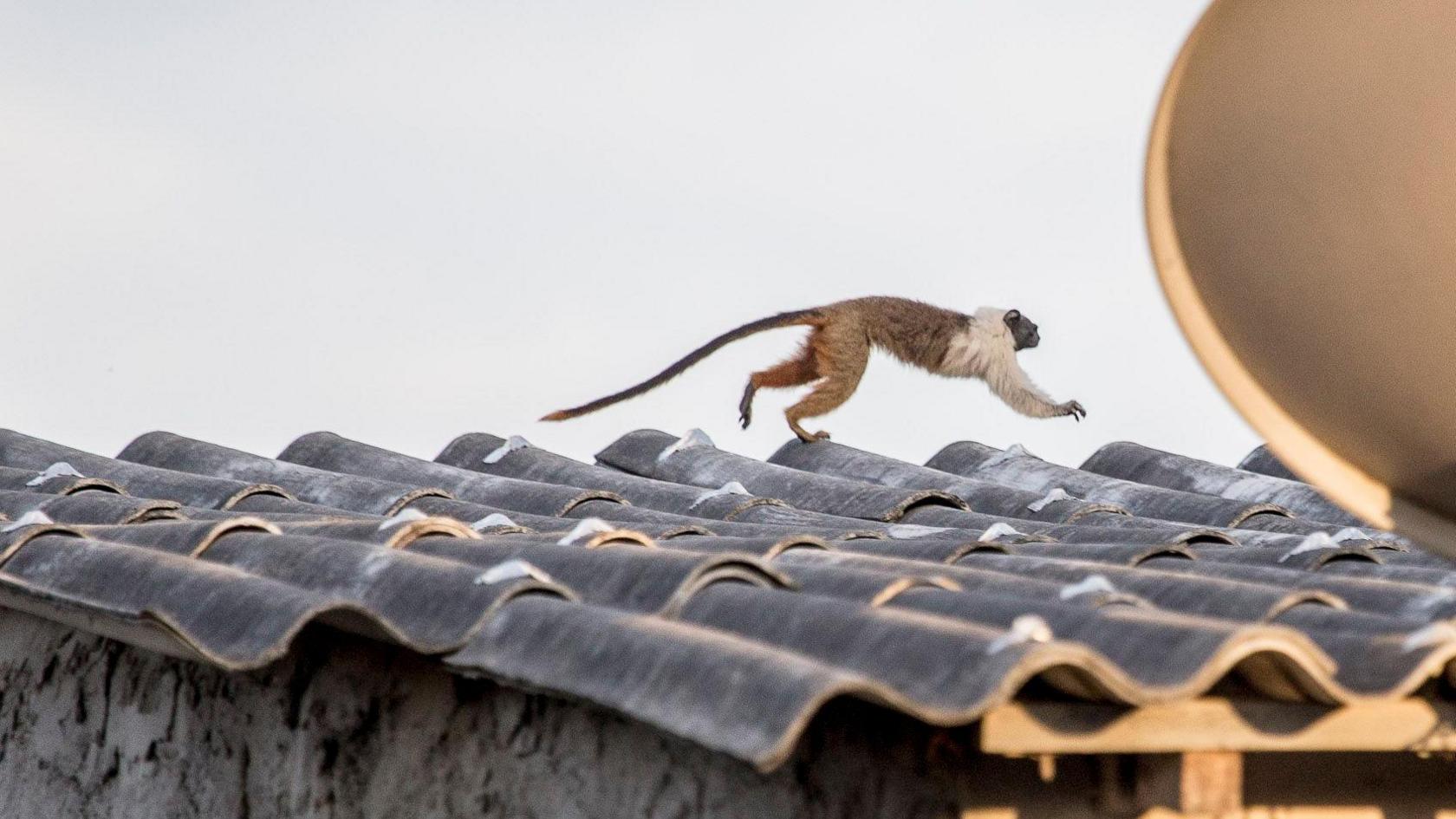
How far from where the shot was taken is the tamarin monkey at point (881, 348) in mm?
9039

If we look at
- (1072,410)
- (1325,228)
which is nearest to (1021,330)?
(1072,410)

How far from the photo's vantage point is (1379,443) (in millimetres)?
2109

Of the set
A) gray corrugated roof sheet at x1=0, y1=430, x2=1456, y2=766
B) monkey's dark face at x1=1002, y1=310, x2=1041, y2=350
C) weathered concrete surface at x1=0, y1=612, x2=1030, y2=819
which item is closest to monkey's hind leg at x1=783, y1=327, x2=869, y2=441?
monkey's dark face at x1=1002, y1=310, x2=1041, y2=350

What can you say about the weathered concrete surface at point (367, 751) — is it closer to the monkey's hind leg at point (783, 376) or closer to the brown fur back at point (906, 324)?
the monkey's hind leg at point (783, 376)

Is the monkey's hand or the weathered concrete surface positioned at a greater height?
the monkey's hand

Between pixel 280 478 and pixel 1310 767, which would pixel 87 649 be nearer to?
pixel 280 478

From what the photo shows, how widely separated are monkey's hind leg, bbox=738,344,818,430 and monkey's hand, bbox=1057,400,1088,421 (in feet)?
5.16

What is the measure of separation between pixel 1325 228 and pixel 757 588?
1.08m

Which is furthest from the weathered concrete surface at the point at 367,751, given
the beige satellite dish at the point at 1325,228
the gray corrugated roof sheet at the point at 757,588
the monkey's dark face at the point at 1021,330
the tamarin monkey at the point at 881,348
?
the monkey's dark face at the point at 1021,330

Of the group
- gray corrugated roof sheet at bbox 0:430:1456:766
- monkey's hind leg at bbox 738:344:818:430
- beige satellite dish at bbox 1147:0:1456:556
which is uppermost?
monkey's hind leg at bbox 738:344:818:430

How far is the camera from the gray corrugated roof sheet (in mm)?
2148

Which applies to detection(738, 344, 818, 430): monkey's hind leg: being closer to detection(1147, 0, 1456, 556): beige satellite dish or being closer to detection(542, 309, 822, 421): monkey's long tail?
detection(542, 309, 822, 421): monkey's long tail

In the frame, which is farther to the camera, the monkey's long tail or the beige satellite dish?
the monkey's long tail

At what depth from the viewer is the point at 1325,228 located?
1964mm
